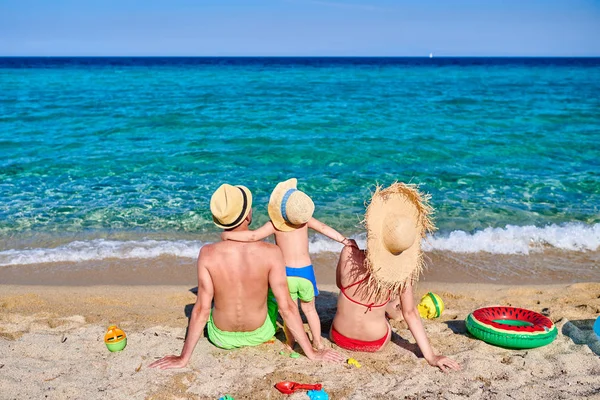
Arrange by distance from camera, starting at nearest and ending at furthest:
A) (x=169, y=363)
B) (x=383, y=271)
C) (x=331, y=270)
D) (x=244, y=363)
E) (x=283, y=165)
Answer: (x=383, y=271) < (x=169, y=363) < (x=244, y=363) < (x=331, y=270) < (x=283, y=165)

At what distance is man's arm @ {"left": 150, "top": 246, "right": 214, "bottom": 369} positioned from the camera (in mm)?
4078

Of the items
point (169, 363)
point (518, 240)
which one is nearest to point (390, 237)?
point (169, 363)

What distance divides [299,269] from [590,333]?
266cm

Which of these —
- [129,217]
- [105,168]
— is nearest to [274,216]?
[129,217]

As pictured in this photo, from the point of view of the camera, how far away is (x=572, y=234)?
8008 mm

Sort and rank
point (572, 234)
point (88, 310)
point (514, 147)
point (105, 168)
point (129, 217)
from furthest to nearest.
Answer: point (514, 147) → point (105, 168) → point (129, 217) → point (572, 234) → point (88, 310)

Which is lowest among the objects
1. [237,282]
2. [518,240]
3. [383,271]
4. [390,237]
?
[518,240]

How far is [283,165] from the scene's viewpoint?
40.4 ft

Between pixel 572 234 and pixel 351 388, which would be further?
pixel 572 234

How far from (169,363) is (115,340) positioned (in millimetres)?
560

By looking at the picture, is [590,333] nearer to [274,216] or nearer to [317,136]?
[274,216]

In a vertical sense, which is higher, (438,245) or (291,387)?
(291,387)

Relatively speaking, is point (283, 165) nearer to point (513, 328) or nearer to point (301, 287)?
point (301, 287)

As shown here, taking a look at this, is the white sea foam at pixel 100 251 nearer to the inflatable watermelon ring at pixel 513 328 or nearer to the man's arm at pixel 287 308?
the man's arm at pixel 287 308
